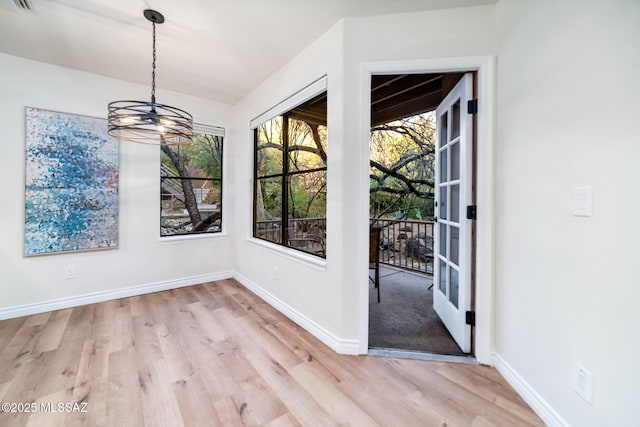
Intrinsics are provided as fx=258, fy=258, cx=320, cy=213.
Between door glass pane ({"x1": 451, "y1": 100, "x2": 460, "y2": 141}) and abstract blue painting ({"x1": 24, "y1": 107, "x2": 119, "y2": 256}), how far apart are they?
3527 mm

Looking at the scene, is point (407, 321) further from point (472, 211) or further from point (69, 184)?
point (69, 184)

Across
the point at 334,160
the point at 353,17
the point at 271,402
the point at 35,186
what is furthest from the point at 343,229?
the point at 35,186

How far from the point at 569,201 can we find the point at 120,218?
3.94 meters

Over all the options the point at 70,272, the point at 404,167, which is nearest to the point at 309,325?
the point at 70,272

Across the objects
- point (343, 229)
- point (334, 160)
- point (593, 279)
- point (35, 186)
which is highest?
point (334, 160)

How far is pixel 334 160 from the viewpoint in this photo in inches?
80.1

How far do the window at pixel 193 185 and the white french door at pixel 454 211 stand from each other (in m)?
2.89

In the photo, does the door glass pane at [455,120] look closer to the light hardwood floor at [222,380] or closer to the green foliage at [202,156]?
the light hardwood floor at [222,380]

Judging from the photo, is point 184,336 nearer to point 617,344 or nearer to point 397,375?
point 397,375

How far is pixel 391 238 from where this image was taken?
5516mm

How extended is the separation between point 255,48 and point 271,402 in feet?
8.98

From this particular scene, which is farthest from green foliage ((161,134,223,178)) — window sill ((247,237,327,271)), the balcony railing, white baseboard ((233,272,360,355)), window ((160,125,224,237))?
white baseboard ((233,272,360,355))

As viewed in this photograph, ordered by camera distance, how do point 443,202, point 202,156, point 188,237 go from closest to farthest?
point 443,202 → point 188,237 → point 202,156

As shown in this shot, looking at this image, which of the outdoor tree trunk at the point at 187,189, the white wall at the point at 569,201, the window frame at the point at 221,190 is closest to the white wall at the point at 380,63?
the white wall at the point at 569,201
